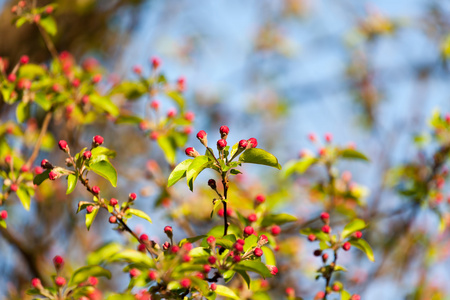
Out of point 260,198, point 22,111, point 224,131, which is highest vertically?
point 22,111

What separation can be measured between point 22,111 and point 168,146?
2.87 feet

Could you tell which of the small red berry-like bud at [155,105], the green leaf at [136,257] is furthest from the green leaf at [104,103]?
the green leaf at [136,257]

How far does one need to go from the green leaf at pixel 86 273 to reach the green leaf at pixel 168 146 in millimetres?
1092

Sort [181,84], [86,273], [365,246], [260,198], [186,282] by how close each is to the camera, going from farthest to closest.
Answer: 1. [181,84]
2. [260,198]
3. [365,246]
4. [86,273]
5. [186,282]

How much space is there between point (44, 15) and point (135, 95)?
76 centimetres

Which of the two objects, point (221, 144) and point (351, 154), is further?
point (351, 154)

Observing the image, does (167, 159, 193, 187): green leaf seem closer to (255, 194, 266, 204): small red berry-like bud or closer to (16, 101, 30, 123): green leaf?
(255, 194, 266, 204): small red berry-like bud

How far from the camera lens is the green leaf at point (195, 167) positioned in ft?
5.68

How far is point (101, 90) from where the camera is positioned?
139 inches

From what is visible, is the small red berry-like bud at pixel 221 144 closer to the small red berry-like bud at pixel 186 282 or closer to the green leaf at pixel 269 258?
the small red berry-like bud at pixel 186 282

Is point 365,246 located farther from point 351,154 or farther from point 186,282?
point 186,282

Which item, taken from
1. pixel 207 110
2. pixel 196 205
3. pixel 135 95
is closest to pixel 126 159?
pixel 207 110

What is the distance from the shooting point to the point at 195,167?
1.75 m

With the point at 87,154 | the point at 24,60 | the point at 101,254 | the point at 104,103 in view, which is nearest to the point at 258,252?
the point at 87,154
